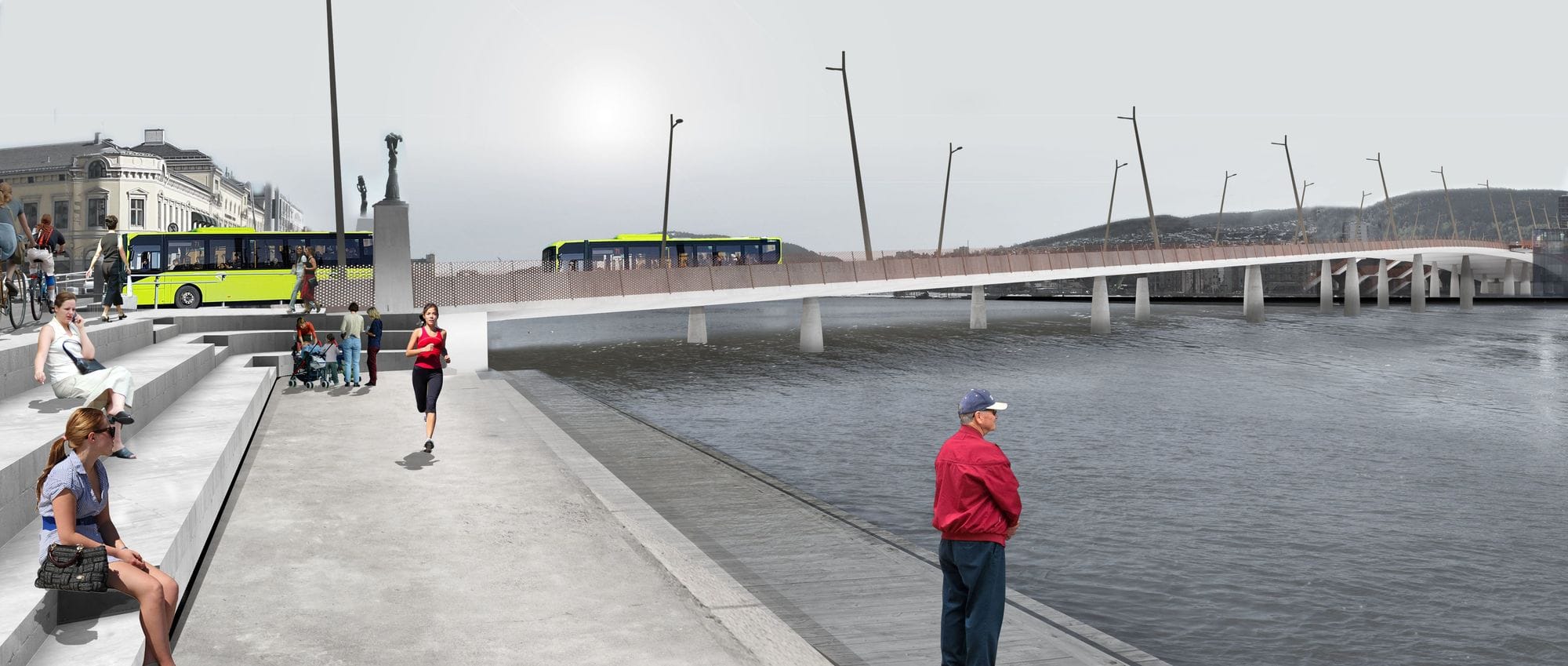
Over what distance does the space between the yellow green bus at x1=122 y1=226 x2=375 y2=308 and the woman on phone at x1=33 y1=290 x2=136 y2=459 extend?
25415 millimetres

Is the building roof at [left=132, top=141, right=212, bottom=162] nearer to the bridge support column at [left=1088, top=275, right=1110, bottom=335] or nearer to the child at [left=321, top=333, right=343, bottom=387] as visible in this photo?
the bridge support column at [left=1088, top=275, right=1110, bottom=335]

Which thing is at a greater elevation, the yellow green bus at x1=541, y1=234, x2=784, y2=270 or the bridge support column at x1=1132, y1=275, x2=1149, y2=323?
the yellow green bus at x1=541, y1=234, x2=784, y2=270

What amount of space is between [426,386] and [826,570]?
6.36 metres

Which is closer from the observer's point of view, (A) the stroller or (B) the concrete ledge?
(B) the concrete ledge

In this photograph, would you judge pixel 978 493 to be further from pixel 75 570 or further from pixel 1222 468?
pixel 1222 468

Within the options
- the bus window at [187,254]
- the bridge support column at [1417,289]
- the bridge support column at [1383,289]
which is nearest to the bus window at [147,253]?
the bus window at [187,254]

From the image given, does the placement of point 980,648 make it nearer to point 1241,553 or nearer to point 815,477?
point 1241,553

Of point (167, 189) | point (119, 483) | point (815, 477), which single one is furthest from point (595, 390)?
point (167, 189)

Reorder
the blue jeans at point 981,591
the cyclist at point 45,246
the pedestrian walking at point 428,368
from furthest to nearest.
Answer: the cyclist at point 45,246 → the pedestrian walking at point 428,368 → the blue jeans at point 981,591

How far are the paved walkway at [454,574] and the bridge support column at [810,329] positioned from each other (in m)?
43.0

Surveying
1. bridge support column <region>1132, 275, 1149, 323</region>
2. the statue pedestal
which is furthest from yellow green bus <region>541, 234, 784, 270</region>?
bridge support column <region>1132, 275, 1149, 323</region>

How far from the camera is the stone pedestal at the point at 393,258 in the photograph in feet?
85.8

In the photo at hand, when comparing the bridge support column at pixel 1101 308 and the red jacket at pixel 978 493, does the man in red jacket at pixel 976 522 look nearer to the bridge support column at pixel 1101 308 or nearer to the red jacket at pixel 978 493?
the red jacket at pixel 978 493

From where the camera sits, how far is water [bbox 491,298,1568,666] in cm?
1129
